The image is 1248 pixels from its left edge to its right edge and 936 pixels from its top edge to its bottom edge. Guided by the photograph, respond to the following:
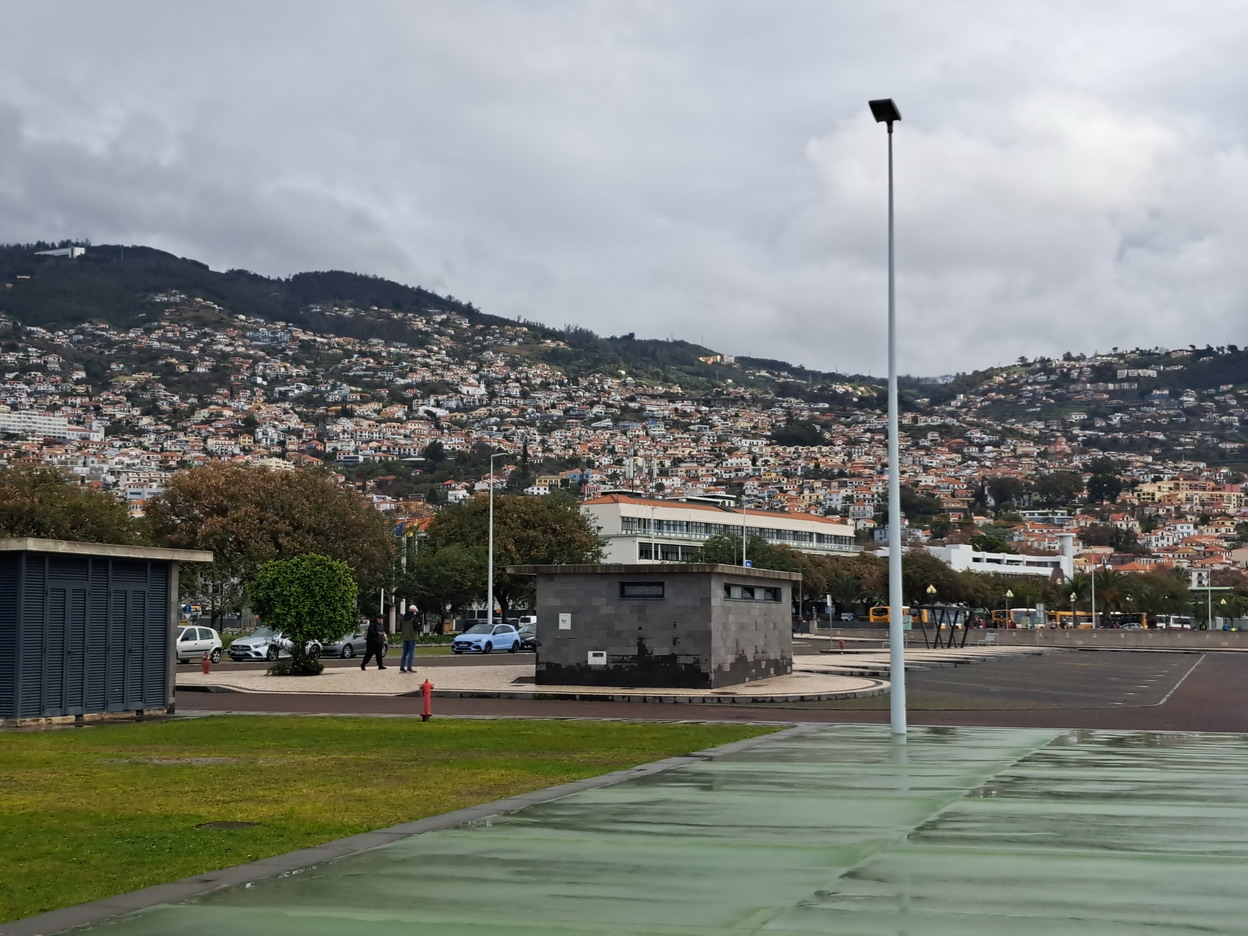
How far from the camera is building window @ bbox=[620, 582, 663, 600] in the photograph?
29.6 metres

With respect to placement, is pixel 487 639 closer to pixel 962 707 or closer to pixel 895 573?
pixel 962 707

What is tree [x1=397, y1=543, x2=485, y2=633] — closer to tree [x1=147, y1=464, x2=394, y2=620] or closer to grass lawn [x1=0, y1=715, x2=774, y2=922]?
tree [x1=147, y1=464, x2=394, y2=620]

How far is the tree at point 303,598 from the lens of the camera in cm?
3331

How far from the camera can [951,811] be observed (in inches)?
444

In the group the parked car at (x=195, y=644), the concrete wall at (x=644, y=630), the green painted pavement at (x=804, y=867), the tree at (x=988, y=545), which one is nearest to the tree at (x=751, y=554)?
the parked car at (x=195, y=644)

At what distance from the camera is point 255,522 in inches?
2525

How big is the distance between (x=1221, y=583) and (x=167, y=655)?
171m

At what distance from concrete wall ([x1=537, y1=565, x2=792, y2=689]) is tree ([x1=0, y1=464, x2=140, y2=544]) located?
108 ft

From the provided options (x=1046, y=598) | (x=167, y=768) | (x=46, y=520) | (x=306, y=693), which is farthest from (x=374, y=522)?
(x=1046, y=598)

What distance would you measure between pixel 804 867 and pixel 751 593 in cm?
2303

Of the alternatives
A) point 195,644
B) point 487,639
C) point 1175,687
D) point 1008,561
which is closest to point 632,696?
point 1175,687

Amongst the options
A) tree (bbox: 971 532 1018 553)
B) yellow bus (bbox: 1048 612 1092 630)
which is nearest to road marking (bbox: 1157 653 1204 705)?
yellow bus (bbox: 1048 612 1092 630)


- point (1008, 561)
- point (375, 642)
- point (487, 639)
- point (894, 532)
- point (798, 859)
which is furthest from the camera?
point (1008, 561)

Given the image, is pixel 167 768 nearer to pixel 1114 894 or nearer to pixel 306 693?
pixel 1114 894
